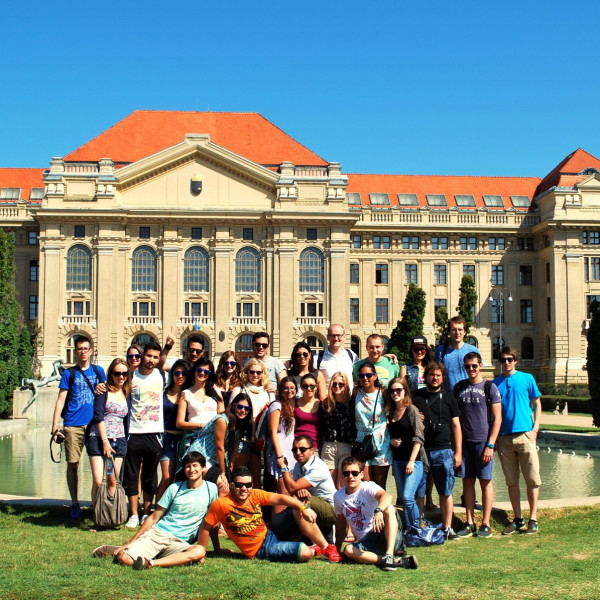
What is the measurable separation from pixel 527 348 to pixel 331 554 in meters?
57.2

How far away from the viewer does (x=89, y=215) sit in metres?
56.0

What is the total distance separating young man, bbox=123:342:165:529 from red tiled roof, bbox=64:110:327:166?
4919 cm

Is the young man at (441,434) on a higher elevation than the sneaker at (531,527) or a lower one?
higher

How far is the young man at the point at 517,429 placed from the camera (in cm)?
1166

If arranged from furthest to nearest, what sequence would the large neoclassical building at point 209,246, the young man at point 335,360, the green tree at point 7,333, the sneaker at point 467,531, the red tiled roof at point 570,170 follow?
the red tiled roof at point 570,170 → the large neoclassical building at point 209,246 → the green tree at point 7,333 → the young man at point 335,360 → the sneaker at point 467,531

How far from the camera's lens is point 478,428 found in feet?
37.1

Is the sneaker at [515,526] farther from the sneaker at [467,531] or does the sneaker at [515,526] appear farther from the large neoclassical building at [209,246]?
the large neoclassical building at [209,246]

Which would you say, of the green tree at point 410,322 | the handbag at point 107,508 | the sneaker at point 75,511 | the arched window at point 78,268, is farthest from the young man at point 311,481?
the arched window at point 78,268

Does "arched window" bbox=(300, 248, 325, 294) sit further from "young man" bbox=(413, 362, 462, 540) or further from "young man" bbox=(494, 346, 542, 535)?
"young man" bbox=(413, 362, 462, 540)

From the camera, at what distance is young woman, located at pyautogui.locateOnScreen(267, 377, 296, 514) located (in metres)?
10.5

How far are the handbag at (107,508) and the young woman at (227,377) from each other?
1.95 metres

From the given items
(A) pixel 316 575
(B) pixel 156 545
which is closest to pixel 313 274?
(B) pixel 156 545

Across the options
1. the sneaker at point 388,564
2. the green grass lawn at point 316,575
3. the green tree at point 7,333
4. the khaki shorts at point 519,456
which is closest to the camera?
the green grass lawn at point 316,575

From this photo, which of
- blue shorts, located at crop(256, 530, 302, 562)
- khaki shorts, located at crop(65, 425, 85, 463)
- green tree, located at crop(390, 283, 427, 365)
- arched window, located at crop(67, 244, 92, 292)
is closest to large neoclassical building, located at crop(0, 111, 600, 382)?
arched window, located at crop(67, 244, 92, 292)
